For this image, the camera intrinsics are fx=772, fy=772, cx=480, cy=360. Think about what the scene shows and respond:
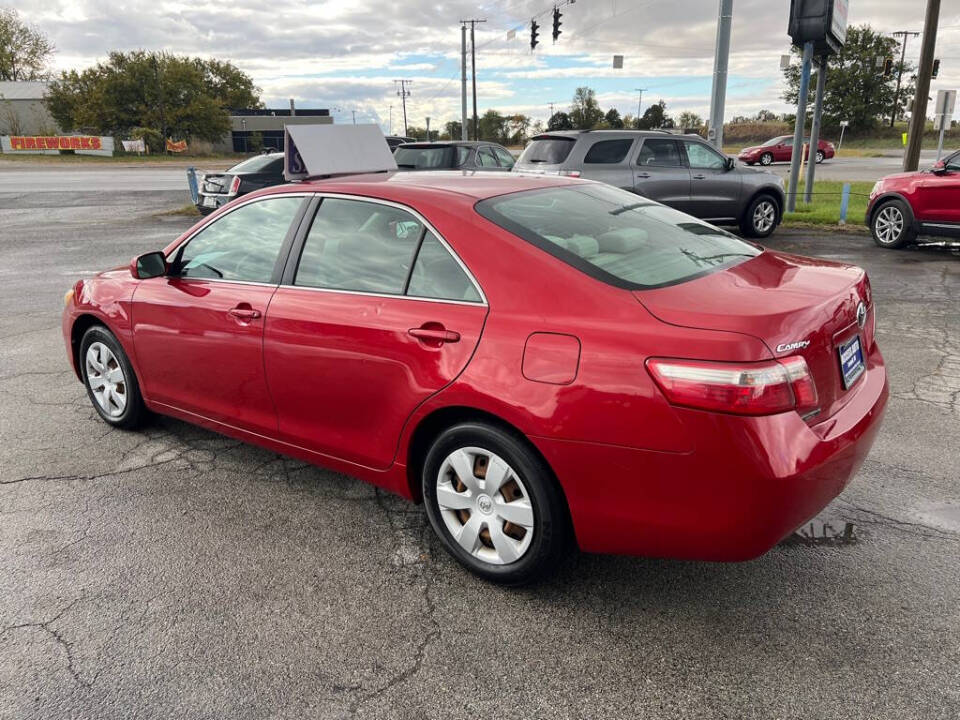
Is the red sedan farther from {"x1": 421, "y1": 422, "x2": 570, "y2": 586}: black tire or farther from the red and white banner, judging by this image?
the red and white banner

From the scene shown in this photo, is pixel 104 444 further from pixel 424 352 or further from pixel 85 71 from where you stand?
pixel 85 71

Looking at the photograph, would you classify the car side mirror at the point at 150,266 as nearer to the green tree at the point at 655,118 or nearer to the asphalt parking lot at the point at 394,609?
the asphalt parking lot at the point at 394,609

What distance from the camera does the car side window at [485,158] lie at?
14.5 metres

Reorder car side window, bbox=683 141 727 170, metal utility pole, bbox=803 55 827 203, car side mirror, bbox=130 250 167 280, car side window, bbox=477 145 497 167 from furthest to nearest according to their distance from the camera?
metal utility pole, bbox=803 55 827 203 → car side window, bbox=477 145 497 167 → car side window, bbox=683 141 727 170 → car side mirror, bbox=130 250 167 280

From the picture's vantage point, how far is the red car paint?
10383 millimetres

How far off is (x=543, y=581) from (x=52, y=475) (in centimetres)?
278

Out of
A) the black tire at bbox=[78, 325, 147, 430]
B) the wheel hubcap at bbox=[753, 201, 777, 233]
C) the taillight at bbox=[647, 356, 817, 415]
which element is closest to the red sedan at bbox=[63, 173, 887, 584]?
the taillight at bbox=[647, 356, 817, 415]

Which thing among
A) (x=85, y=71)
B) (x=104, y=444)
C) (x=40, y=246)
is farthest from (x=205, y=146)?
(x=104, y=444)

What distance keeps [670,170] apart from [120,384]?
32.5 ft

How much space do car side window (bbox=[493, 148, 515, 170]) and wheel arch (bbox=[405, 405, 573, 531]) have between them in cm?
1240

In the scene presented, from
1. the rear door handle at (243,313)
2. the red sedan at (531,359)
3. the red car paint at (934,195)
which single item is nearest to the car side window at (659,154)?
the red car paint at (934,195)

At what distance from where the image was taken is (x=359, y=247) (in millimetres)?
3381

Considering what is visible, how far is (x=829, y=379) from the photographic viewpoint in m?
2.66

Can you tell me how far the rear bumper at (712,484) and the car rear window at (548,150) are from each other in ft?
32.6
